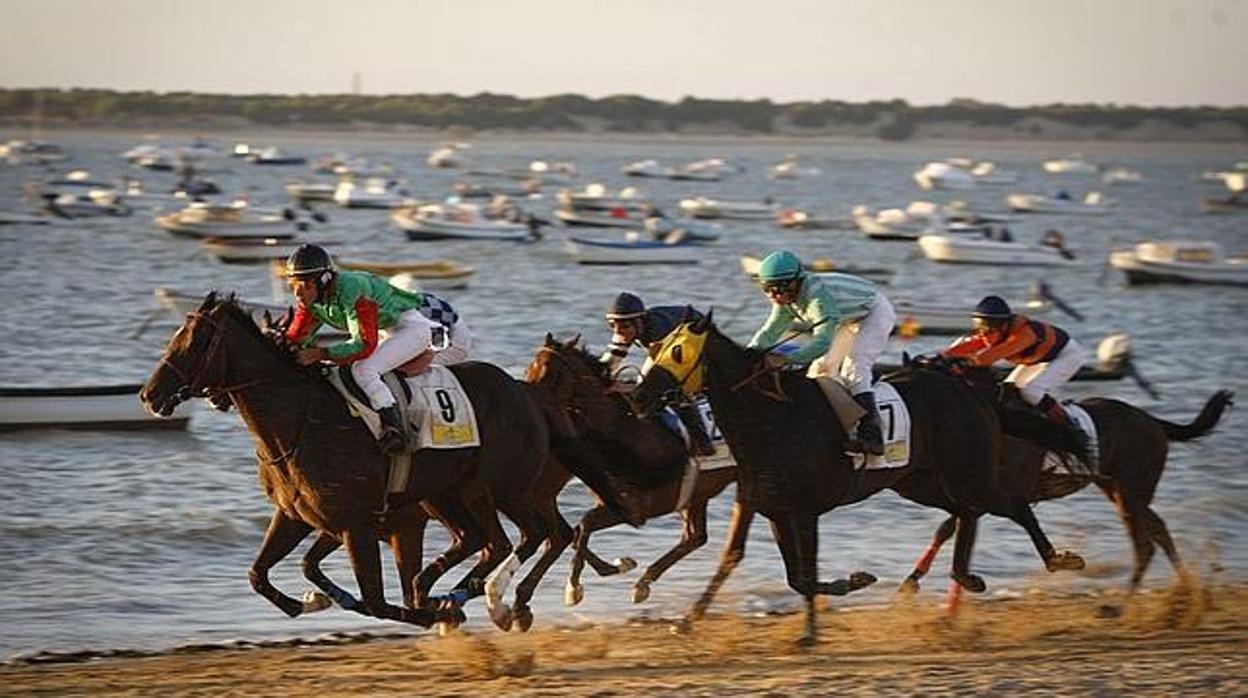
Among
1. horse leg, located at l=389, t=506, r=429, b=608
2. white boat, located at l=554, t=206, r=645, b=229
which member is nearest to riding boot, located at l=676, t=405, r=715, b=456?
horse leg, located at l=389, t=506, r=429, b=608

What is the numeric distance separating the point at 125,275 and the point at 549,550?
4492 cm

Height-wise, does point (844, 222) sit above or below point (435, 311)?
below

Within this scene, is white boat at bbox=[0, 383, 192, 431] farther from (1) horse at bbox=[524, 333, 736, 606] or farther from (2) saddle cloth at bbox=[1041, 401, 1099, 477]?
(2) saddle cloth at bbox=[1041, 401, 1099, 477]

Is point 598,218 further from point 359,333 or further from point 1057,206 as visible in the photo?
point 359,333

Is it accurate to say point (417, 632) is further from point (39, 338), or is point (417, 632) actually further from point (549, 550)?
point (39, 338)

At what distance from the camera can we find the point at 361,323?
527 inches

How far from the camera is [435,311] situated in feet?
48.9

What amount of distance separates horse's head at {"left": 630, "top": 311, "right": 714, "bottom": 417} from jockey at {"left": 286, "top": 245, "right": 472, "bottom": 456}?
4.77 ft

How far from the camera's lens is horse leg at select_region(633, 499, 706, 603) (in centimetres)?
1598

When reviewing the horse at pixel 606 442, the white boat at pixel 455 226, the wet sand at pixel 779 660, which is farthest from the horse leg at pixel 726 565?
the white boat at pixel 455 226

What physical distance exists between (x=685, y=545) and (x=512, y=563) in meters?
2.29

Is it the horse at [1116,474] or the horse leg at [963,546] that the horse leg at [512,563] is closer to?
the horse leg at [963,546]

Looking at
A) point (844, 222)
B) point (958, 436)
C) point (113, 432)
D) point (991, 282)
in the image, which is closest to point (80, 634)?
point (958, 436)

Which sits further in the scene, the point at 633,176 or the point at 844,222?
the point at 633,176
